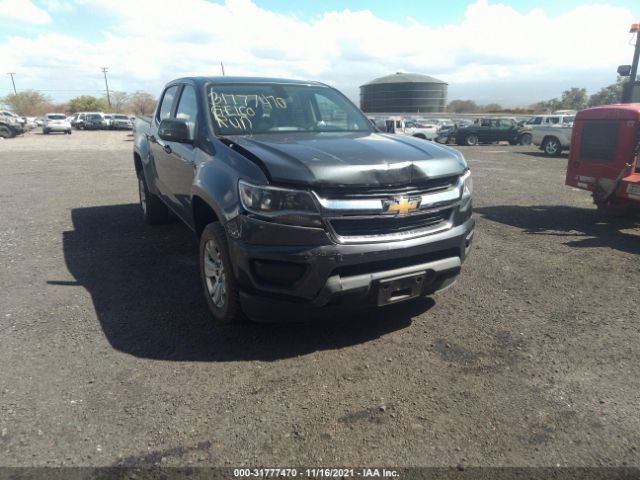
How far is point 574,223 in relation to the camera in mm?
6793

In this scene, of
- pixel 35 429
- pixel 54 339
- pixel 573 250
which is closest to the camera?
pixel 35 429

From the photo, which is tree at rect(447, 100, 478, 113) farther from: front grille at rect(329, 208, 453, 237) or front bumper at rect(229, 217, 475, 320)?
front bumper at rect(229, 217, 475, 320)

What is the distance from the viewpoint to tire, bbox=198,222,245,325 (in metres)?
3.08

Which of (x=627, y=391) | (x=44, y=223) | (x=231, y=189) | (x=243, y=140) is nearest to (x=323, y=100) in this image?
(x=243, y=140)

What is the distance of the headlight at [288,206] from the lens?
108 inches

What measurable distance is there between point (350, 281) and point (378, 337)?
77cm

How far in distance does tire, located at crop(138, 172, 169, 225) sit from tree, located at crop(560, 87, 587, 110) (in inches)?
3212

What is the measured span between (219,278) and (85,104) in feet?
305

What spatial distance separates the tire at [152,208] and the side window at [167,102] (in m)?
1.18

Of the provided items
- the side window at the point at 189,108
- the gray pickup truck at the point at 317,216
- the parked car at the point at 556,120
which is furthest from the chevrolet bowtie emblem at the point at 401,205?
the parked car at the point at 556,120

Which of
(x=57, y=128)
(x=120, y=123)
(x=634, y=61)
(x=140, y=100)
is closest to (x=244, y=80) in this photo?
(x=634, y=61)

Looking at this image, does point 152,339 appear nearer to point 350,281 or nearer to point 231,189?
point 231,189

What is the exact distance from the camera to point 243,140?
11.2 feet

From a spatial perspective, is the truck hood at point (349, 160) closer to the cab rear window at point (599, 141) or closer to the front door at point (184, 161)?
the front door at point (184, 161)
